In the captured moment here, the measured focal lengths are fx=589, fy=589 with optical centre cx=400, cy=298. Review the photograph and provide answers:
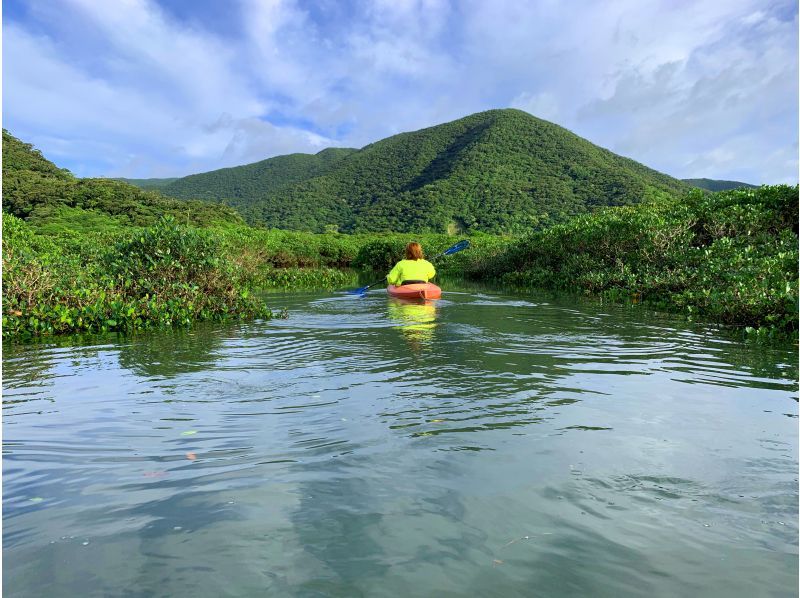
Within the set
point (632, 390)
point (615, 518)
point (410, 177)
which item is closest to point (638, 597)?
point (615, 518)

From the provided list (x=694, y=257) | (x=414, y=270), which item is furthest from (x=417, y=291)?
(x=694, y=257)

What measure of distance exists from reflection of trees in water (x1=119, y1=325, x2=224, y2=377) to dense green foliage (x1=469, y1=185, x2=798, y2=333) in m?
9.30

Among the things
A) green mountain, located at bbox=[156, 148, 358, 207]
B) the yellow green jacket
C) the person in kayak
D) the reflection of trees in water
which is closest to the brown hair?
the person in kayak

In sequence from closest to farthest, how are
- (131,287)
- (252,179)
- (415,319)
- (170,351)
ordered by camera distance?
(170,351)
(131,287)
(415,319)
(252,179)

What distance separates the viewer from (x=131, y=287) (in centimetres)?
1150

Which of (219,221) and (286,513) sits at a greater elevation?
(219,221)

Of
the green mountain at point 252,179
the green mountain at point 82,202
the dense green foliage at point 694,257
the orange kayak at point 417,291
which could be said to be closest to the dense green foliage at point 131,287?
the orange kayak at point 417,291

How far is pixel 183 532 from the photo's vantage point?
3.06m

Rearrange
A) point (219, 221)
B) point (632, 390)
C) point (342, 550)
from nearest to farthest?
point (342, 550), point (632, 390), point (219, 221)

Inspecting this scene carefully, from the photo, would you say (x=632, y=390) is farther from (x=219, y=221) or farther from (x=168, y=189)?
(x=168, y=189)

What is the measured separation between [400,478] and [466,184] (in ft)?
280

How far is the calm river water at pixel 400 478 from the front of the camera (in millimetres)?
2709

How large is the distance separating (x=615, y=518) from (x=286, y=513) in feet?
5.91

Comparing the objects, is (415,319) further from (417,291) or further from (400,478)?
(400,478)
